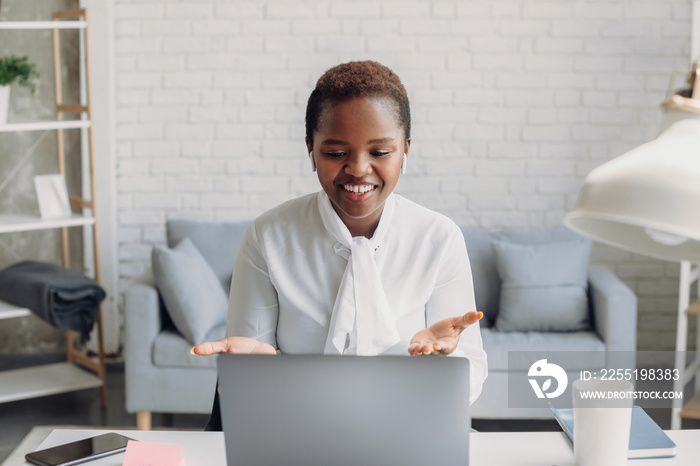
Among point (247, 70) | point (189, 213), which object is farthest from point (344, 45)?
point (189, 213)

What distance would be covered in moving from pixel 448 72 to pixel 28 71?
6.26 ft

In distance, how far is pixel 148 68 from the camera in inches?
144

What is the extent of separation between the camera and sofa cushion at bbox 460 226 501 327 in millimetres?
3277

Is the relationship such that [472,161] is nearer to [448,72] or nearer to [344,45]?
[448,72]

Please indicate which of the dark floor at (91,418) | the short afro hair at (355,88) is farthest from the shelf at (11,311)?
the short afro hair at (355,88)

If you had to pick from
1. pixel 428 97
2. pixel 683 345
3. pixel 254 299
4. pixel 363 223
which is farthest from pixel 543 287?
pixel 254 299

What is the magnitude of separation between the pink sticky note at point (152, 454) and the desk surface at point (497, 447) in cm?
3

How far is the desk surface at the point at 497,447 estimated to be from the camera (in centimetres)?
126

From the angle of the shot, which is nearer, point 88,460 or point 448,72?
point 88,460

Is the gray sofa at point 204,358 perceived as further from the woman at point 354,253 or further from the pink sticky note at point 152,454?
the pink sticky note at point 152,454

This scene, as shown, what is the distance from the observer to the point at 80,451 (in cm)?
129

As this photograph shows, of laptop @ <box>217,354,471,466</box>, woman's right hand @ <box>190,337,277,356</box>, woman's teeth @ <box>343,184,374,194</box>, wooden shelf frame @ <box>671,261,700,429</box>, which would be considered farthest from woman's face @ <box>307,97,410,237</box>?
wooden shelf frame @ <box>671,261,700,429</box>

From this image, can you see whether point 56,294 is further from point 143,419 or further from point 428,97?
point 428,97

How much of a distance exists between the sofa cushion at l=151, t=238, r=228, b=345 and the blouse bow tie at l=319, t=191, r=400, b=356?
1.56m
